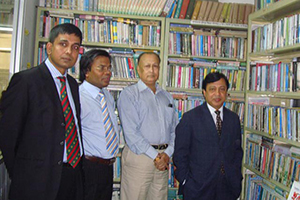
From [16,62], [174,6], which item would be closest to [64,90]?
[16,62]

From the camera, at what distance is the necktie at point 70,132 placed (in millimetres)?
1405

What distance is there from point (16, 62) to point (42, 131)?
1531 mm

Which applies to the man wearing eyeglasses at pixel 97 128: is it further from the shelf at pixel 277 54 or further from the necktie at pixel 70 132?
the shelf at pixel 277 54

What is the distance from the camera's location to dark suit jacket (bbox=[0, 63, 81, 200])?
121 centimetres

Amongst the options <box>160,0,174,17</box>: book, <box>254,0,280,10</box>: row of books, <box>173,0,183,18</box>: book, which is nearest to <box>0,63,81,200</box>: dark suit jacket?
<box>160,0,174,17</box>: book

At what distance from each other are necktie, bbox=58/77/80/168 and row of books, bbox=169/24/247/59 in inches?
71.6

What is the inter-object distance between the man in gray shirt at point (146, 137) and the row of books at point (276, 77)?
1060 millimetres

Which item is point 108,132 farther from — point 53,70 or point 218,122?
point 218,122

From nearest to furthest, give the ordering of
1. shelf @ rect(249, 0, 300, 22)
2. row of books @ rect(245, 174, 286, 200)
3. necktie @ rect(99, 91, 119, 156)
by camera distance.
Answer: necktie @ rect(99, 91, 119, 156) → shelf @ rect(249, 0, 300, 22) → row of books @ rect(245, 174, 286, 200)

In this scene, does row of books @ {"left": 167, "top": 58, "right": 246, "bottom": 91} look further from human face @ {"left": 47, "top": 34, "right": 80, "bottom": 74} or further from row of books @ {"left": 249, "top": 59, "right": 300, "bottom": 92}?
human face @ {"left": 47, "top": 34, "right": 80, "bottom": 74}

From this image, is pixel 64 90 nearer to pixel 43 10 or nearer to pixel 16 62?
pixel 16 62

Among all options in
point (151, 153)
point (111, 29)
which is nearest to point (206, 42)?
point (111, 29)

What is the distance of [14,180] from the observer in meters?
1.24

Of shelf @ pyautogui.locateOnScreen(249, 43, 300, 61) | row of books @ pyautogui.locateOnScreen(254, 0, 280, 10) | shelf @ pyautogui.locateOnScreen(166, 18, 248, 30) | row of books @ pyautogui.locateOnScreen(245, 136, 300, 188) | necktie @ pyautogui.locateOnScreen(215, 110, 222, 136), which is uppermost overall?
row of books @ pyautogui.locateOnScreen(254, 0, 280, 10)
